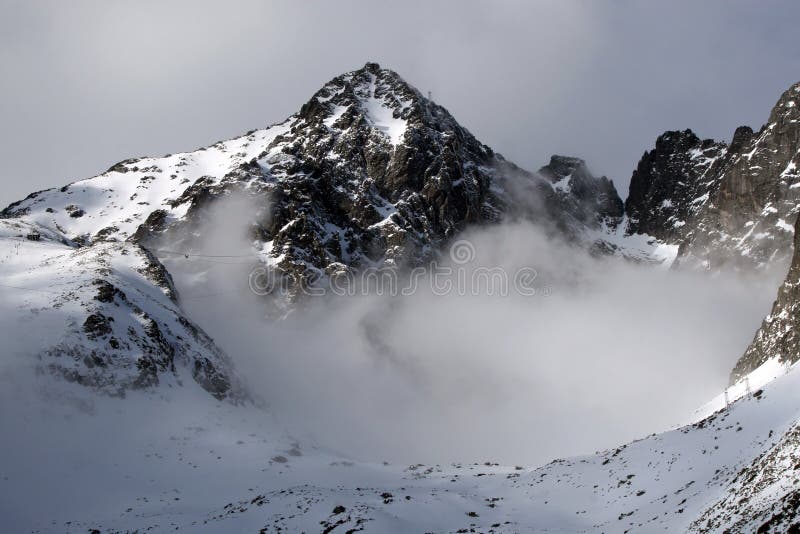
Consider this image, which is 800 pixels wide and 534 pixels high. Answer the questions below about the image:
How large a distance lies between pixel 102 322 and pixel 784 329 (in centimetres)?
9226

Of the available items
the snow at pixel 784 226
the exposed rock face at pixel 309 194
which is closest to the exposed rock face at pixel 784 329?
the snow at pixel 784 226

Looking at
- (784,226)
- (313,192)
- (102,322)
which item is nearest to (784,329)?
(784,226)

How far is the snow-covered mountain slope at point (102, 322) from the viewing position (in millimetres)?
56375

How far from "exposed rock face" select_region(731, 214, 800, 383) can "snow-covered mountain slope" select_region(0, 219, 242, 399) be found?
73080 millimetres

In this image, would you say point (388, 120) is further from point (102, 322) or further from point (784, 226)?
point (102, 322)

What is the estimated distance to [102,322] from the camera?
6016 cm

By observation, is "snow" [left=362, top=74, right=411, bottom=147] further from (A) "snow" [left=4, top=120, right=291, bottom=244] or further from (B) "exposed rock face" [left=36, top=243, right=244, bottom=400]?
(B) "exposed rock face" [left=36, top=243, right=244, bottom=400]

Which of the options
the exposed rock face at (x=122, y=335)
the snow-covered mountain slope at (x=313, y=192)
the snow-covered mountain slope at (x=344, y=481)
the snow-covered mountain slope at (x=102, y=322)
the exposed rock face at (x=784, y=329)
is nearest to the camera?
the snow-covered mountain slope at (x=344, y=481)

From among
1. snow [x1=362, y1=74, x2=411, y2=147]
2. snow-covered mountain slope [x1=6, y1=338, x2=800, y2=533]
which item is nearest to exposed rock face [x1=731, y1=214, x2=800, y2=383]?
snow-covered mountain slope [x1=6, y1=338, x2=800, y2=533]

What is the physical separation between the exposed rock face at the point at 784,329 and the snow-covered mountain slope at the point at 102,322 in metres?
73.1

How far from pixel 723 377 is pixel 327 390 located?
116171mm

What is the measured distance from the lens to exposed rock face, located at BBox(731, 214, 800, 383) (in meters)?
83.8

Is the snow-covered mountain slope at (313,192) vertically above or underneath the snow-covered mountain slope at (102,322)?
above

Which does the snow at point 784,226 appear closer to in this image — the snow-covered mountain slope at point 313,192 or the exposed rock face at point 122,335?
the snow-covered mountain slope at point 313,192
